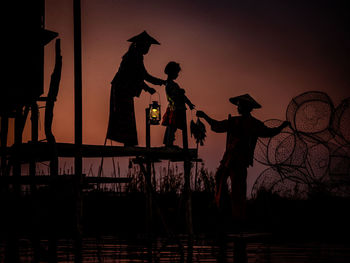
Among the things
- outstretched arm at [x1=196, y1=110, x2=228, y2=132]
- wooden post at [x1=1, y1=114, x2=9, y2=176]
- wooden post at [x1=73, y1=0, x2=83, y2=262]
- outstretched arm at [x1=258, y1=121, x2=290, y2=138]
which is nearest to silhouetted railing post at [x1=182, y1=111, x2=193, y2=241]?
outstretched arm at [x1=196, y1=110, x2=228, y2=132]

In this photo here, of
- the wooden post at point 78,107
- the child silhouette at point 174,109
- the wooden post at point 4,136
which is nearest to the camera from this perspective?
the wooden post at point 78,107

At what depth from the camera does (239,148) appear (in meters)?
9.84

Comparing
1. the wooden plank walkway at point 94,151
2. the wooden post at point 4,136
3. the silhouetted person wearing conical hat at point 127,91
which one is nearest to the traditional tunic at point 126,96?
the silhouetted person wearing conical hat at point 127,91

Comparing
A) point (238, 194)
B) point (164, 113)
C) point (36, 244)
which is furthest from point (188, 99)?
point (36, 244)

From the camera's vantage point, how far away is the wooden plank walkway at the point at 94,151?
23.0ft

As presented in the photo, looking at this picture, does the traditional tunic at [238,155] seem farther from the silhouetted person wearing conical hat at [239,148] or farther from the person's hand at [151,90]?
the person's hand at [151,90]

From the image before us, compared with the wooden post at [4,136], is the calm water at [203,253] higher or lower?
lower

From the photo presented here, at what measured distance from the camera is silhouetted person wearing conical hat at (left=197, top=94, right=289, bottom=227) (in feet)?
31.6

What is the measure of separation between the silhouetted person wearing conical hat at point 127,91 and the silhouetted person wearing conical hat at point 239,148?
1.59 meters

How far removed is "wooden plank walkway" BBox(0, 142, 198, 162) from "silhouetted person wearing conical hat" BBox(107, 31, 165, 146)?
0.39 meters

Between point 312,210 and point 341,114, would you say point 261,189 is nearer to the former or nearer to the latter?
point 312,210

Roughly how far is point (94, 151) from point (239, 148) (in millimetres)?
3341

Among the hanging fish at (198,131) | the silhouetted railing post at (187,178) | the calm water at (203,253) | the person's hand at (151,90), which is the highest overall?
the person's hand at (151,90)

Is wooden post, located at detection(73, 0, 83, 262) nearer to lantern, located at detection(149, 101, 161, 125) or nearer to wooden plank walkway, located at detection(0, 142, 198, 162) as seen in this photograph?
wooden plank walkway, located at detection(0, 142, 198, 162)
